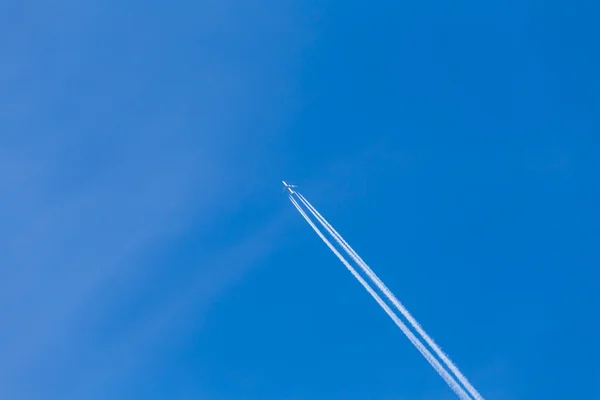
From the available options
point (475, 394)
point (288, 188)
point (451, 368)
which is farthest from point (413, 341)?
point (288, 188)

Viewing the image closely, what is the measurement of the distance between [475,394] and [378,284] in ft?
75.6

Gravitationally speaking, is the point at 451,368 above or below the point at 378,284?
below

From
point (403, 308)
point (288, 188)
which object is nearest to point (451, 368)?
Answer: point (403, 308)

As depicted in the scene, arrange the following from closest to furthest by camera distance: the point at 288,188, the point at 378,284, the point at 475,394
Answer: the point at 475,394 < the point at 378,284 < the point at 288,188

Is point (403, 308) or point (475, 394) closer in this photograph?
point (475, 394)

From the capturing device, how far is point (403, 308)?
74.1 m

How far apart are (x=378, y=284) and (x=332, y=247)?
9.63 metres

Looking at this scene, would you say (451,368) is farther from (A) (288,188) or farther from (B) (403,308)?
(A) (288,188)

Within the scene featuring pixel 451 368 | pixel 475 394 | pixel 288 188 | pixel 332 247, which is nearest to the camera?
pixel 475 394

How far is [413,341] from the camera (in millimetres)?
67500

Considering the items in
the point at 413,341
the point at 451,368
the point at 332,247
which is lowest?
the point at 451,368

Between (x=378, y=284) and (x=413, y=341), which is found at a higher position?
(x=378, y=284)

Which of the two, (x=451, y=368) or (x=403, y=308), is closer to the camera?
(x=451, y=368)

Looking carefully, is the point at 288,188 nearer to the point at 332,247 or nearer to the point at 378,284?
the point at 332,247
